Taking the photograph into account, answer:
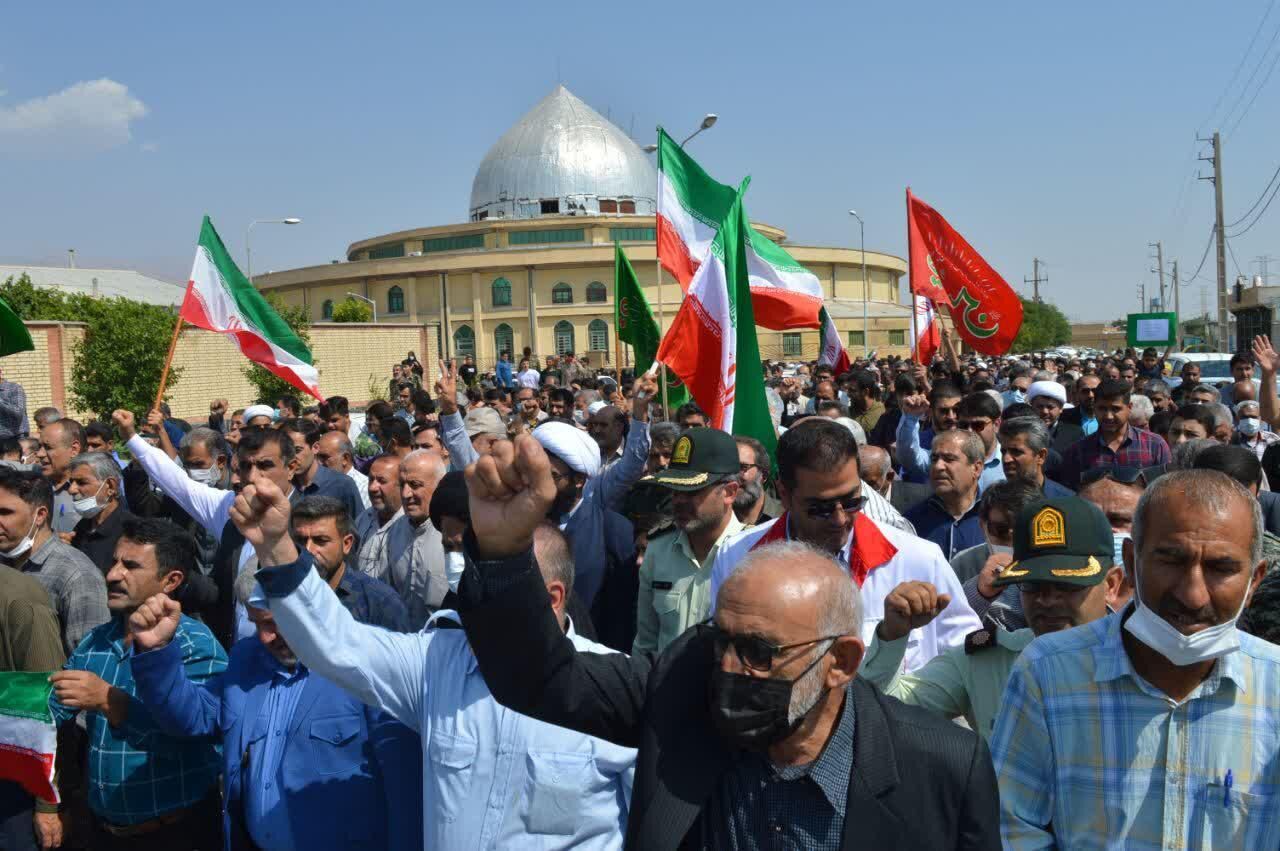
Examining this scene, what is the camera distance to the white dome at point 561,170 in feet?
246

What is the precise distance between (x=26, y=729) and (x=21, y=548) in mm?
1343

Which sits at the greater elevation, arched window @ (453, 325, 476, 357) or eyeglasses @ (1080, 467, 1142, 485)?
arched window @ (453, 325, 476, 357)

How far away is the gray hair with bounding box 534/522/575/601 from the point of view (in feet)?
10.1

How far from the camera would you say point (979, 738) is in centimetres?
210

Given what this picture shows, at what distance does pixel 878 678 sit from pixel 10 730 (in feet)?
10.1

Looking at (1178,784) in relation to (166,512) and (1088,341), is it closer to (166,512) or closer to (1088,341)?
(166,512)

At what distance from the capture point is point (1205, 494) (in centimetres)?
212

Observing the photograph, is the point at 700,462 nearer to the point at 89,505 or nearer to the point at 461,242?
the point at 89,505

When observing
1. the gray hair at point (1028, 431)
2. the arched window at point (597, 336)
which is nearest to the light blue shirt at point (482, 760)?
the gray hair at point (1028, 431)

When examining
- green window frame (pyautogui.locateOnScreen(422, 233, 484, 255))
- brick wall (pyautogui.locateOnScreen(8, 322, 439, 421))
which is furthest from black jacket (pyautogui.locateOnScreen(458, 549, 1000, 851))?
green window frame (pyautogui.locateOnScreen(422, 233, 484, 255))

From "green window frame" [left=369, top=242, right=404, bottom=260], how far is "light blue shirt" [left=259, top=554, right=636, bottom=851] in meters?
70.9

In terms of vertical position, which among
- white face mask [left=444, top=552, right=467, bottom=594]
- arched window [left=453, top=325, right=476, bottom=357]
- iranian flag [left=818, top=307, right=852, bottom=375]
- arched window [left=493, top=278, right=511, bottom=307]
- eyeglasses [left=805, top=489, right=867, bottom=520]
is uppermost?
arched window [left=493, top=278, right=511, bottom=307]

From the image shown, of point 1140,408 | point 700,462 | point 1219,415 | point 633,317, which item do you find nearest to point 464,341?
point 633,317

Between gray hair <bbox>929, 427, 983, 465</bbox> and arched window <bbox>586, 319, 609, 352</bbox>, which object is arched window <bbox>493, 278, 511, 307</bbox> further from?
gray hair <bbox>929, 427, 983, 465</bbox>
